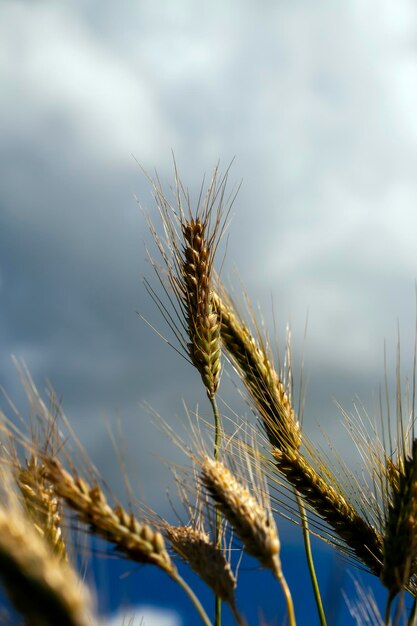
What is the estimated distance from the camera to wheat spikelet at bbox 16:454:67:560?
85.3 inches

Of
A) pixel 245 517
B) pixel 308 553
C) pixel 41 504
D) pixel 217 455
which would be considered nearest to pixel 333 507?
pixel 308 553

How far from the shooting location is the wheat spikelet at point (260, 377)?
121 inches

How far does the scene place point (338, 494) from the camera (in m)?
2.91

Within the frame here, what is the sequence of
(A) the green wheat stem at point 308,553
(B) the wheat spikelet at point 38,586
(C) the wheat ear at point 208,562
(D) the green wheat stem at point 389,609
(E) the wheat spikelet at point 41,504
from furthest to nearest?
(A) the green wheat stem at point 308,553 → (E) the wheat spikelet at point 41,504 → (C) the wheat ear at point 208,562 → (D) the green wheat stem at point 389,609 → (B) the wheat spikelet at point 38,586

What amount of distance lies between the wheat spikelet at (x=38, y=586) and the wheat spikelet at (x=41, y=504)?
86cm

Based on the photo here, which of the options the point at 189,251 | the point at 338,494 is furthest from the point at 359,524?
the point at 189,251

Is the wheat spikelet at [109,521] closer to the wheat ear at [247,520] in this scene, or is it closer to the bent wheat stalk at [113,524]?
the bent wheat stalk at [113,524]

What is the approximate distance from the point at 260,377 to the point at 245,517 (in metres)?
1.18

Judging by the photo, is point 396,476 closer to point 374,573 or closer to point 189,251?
point 374,573

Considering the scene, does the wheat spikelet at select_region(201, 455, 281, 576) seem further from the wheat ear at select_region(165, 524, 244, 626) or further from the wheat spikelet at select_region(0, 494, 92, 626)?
the wheat spikelet at select_region(0, 494, 92, 626)

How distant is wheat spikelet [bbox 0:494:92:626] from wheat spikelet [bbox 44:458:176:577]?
0.53 m

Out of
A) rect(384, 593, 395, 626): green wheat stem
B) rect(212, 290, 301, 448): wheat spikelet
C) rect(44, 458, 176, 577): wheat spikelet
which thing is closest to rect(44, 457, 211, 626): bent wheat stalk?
rect(44, 458, 176, 577): wheat spikelet

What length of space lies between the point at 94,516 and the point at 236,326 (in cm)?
156

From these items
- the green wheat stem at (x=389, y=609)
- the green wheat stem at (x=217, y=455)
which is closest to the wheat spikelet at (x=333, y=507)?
the green wheat stem at (x=217, y=455)
